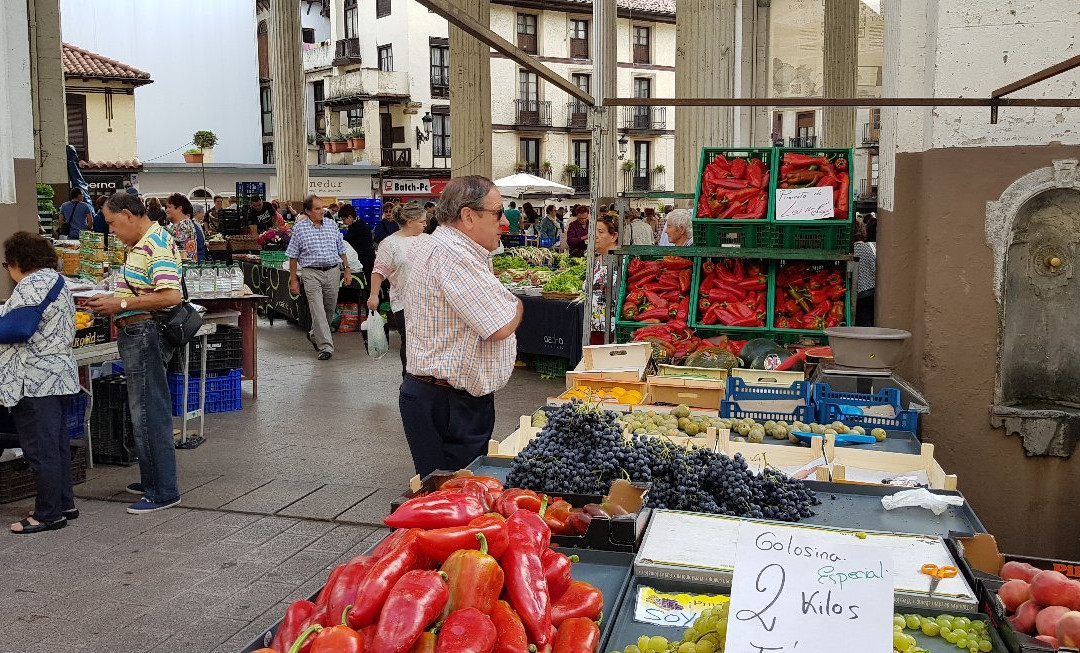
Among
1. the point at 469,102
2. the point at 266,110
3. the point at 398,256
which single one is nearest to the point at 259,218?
the point at 469,102

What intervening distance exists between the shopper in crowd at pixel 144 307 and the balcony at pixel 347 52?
45991 millimetres

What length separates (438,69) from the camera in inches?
1949

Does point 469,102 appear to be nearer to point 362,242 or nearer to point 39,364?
point 362,242

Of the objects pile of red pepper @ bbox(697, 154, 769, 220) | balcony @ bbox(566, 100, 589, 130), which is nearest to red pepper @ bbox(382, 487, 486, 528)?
pile of red pepper @ bbox(697, 154, 769, 220)

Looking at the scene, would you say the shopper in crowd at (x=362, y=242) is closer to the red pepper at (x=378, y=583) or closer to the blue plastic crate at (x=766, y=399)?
the blue plastic crate at (x=766, y=399)

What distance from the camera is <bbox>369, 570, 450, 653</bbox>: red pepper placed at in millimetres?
1863

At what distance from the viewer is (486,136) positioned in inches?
561

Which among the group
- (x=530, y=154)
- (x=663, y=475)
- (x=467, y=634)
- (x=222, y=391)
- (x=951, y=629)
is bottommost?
(x=222, y=391)

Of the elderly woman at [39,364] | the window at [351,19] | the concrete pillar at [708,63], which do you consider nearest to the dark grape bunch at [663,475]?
the elderly woman at [39,364]

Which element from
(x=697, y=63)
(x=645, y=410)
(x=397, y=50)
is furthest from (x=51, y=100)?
(x=397, y=50)

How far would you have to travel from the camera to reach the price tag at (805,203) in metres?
7.20

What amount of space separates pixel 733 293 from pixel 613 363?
172cm

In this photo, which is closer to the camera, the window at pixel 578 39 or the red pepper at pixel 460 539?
the red pepper at pixel 460 539

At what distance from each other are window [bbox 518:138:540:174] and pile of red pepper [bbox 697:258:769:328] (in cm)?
4320
